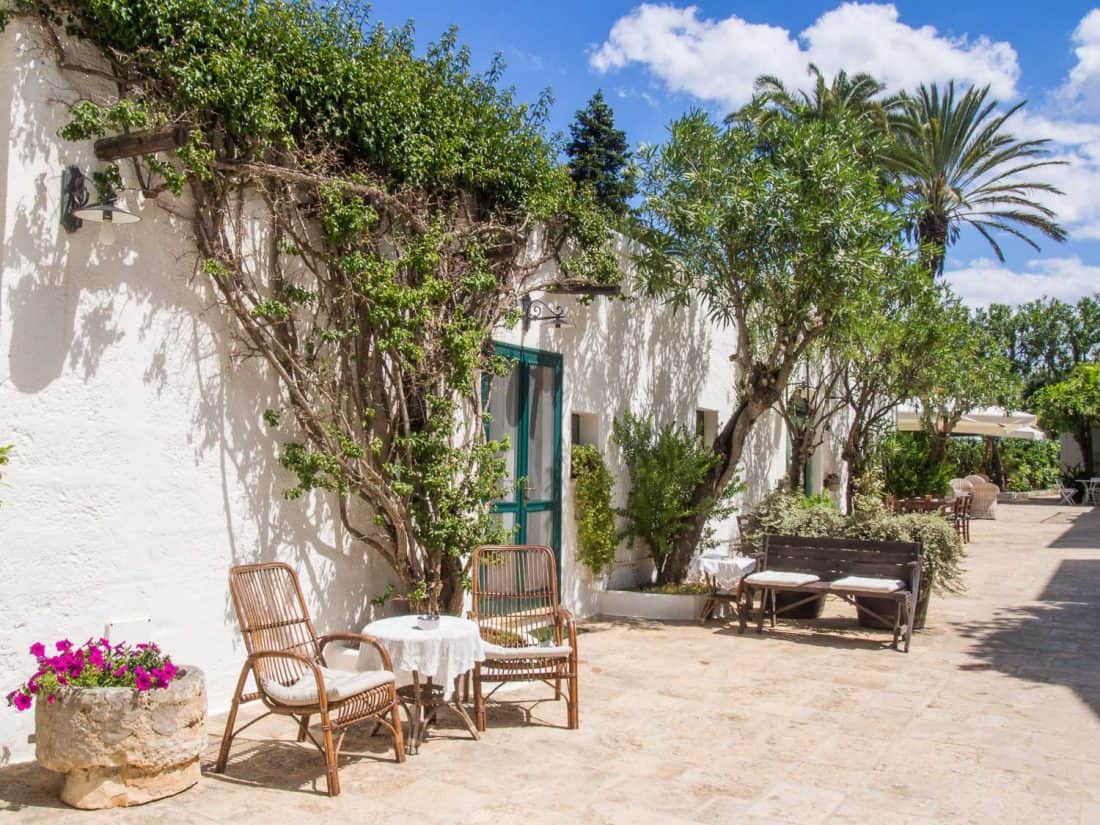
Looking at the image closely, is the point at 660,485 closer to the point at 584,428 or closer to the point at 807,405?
the point at 584,428

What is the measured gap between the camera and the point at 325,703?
13.7 feet

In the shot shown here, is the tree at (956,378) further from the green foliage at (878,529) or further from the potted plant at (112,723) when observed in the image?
the potted plant at (112,723)

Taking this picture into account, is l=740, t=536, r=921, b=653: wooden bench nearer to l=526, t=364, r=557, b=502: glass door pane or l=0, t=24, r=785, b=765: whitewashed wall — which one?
l=526, t=364, r=557, b=502: glass door pane

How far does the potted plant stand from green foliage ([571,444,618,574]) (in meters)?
4.93

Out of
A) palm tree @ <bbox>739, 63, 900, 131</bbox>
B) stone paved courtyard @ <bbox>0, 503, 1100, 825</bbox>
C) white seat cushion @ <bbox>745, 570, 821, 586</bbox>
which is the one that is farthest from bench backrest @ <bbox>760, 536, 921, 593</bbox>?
palm tree @ <bbox>739, 63, 900, 131</bbox>

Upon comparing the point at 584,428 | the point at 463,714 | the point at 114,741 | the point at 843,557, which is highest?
the point at 584,428

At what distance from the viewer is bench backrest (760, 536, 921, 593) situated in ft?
26.1

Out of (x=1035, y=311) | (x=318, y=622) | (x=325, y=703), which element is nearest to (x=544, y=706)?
(x=318, y=622)

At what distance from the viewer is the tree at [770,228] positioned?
8.16m

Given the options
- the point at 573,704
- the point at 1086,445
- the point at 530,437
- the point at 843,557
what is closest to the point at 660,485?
the point at 530,437

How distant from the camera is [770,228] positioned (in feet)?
27.1

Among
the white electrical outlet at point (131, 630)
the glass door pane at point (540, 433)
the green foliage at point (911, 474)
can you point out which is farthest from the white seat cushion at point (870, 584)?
the green foliage at point (911, 474)

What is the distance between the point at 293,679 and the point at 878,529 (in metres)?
5.52

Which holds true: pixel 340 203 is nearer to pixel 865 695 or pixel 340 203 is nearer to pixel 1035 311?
pixel 865 695
